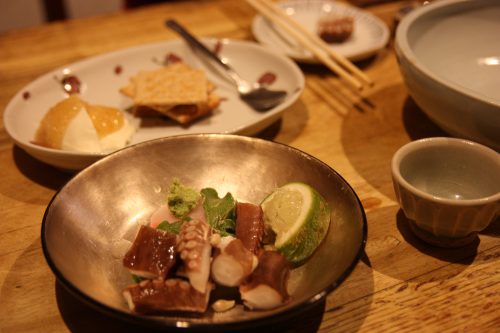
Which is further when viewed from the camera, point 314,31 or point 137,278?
point 314,31

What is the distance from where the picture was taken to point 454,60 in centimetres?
160

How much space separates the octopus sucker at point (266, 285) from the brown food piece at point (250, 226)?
8 cm

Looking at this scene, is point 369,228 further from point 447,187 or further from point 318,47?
point 318,47

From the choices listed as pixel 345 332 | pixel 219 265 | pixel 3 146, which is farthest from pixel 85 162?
pixel 345 332

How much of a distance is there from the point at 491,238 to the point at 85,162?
1.03 metres

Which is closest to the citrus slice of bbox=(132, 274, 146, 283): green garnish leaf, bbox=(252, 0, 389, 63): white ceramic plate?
bbox=(132, 274, 146, 283): green garnish leaf

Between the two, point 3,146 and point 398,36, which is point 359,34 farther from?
point 3,146

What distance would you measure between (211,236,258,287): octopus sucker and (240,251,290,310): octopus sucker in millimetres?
15

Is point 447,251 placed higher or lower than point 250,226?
lower

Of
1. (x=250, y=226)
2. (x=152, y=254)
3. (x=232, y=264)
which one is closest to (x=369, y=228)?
(x=250, y=226)

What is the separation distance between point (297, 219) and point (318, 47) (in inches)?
42.7

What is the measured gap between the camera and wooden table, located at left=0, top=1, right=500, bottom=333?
98cm

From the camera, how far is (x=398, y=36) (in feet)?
4.70

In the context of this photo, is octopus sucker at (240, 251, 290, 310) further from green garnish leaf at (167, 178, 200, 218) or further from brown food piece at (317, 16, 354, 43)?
brown food piece at (317, 16, 354, 43)
